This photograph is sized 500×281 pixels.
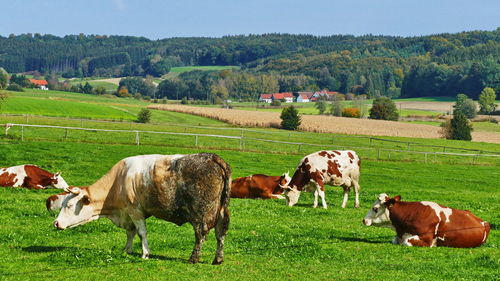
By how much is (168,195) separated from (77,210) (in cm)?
239

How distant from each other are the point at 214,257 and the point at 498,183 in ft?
103

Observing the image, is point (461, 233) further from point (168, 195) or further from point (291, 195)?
point (291, 195)

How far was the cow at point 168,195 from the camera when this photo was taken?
1246cm

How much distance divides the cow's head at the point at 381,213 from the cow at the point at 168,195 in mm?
5442

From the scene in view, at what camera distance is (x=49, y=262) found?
12492mm

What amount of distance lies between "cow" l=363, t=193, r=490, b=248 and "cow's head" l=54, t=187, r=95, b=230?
7604 millimetres

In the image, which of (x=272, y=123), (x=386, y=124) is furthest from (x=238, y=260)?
(x=386, y=124)

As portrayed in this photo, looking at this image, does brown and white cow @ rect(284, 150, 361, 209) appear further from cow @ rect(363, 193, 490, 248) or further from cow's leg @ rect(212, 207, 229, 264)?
cow's leg @ rect(212, 207, 229, 264)

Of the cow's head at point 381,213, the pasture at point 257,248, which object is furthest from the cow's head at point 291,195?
the cow's head at point 381,213

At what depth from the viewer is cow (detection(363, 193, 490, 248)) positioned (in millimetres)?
15828

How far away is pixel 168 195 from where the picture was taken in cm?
1264

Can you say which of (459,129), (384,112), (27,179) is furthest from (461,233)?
(384,112)

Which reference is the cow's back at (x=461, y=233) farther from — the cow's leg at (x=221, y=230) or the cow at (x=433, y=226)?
the cow's leg at (x=221, y=230)

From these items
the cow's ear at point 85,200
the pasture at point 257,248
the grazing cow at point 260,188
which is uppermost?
the cow's ear at point 85,200
